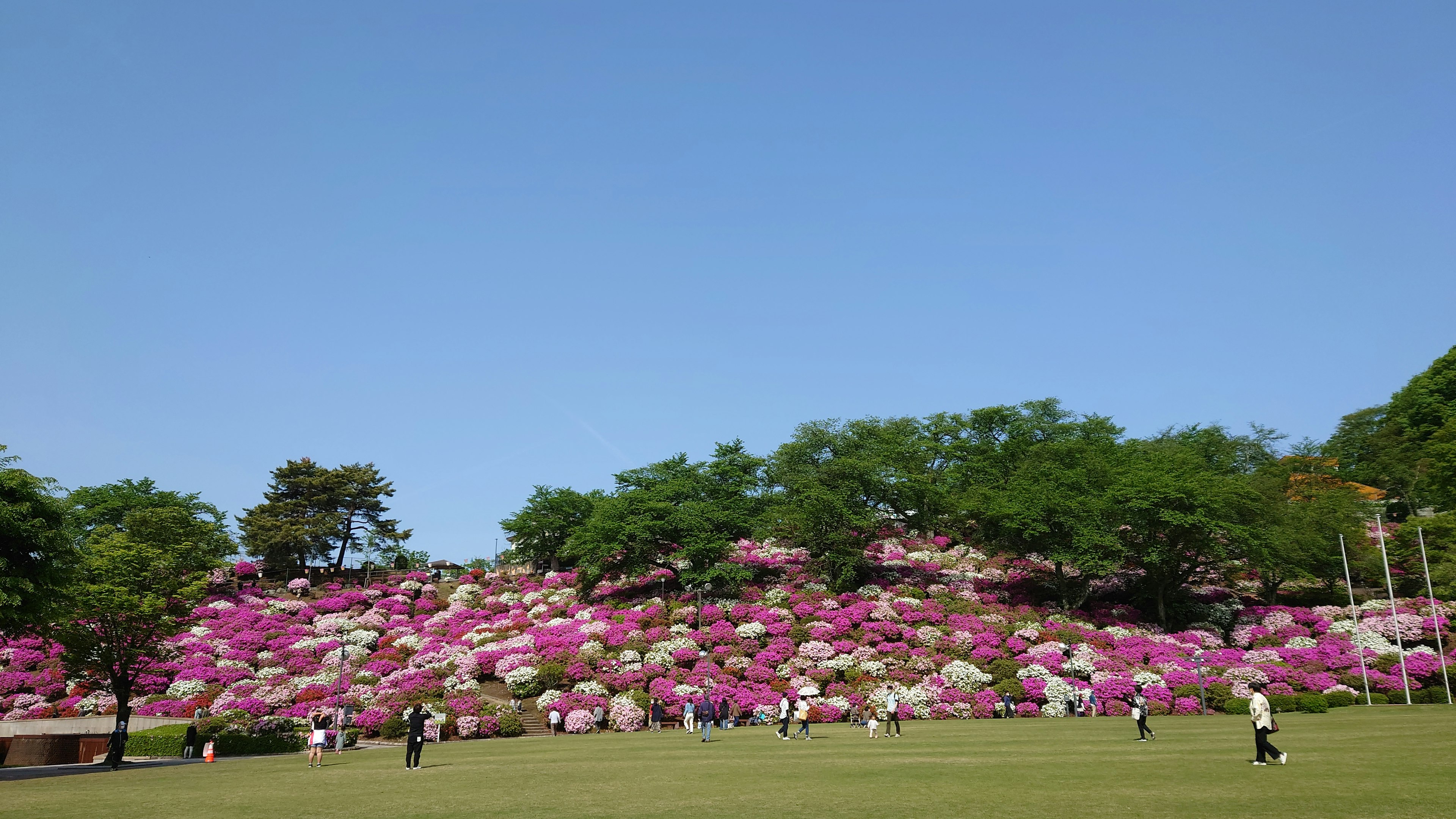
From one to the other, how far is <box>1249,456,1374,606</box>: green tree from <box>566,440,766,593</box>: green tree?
3115 cm

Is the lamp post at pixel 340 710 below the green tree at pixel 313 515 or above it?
below

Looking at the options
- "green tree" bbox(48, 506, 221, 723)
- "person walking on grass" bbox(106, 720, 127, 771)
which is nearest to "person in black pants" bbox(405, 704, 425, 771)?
"person walking on grass" bbox(106, 720, 127, 771)

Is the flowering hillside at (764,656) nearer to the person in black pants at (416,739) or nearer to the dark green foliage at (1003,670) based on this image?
the dark green foliage at (1003,670)

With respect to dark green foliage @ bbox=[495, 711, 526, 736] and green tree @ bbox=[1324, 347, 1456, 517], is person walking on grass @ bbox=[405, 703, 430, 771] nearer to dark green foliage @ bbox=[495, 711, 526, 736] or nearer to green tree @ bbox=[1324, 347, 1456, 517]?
dark green foliage @ bbox=[495, 711, 526, 736]

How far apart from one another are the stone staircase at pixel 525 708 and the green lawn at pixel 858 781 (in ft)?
41.9

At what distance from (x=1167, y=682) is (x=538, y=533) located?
46018mm

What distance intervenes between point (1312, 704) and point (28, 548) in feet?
150

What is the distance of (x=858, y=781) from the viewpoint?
55.0 ft

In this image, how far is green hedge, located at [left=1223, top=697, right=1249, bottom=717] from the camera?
3678 cm

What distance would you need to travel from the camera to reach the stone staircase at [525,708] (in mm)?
40125

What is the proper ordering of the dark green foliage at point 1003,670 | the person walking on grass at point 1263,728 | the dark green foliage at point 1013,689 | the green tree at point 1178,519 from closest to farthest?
the person walking on grass at point 1263,728
the dark green foliage at point 1013,689
the dark green foliage at point 1003,670
the green tree at point 1178,519

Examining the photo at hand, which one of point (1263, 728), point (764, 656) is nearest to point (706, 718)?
point (764, 656)

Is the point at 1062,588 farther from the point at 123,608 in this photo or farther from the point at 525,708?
the point at 123,608

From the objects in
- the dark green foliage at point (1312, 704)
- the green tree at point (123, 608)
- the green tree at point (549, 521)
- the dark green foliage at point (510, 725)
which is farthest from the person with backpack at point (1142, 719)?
the green tree at point (549, 521)
